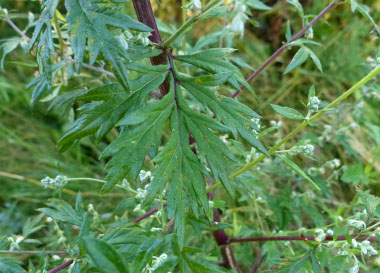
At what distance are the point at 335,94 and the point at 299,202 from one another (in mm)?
1617

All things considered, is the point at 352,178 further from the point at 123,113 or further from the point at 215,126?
the point at 123,113

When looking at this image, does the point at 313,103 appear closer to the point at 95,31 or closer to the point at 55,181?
the point at 95,31

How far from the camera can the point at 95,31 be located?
2.26 feet

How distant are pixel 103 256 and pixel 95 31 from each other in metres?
0.40

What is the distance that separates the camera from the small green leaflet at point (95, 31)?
683 millimetres

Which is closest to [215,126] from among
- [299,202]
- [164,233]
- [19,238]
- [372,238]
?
[164,233]

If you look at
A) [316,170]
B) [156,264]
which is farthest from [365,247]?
[316,170]

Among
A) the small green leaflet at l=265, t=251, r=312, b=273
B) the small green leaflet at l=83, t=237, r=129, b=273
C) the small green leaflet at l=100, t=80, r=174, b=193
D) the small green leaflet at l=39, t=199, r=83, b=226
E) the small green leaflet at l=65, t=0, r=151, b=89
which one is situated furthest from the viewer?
the small green leaflet at l=39, t=199, r=83, b=226

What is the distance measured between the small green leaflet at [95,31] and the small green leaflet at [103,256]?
1.02 feet

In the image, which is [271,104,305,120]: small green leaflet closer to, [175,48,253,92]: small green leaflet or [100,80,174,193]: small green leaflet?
[175,48,253,92]: small green leaflet

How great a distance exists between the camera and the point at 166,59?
905 mm

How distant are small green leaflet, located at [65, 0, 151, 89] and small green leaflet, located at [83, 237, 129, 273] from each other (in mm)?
310

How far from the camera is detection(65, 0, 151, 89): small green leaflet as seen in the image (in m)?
0.68

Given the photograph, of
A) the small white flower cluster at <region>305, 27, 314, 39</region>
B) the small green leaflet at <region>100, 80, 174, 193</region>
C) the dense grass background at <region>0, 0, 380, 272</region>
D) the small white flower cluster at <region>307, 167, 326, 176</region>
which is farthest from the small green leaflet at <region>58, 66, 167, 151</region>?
the dense grass background at <region>0, 0, 380, 272</region>
